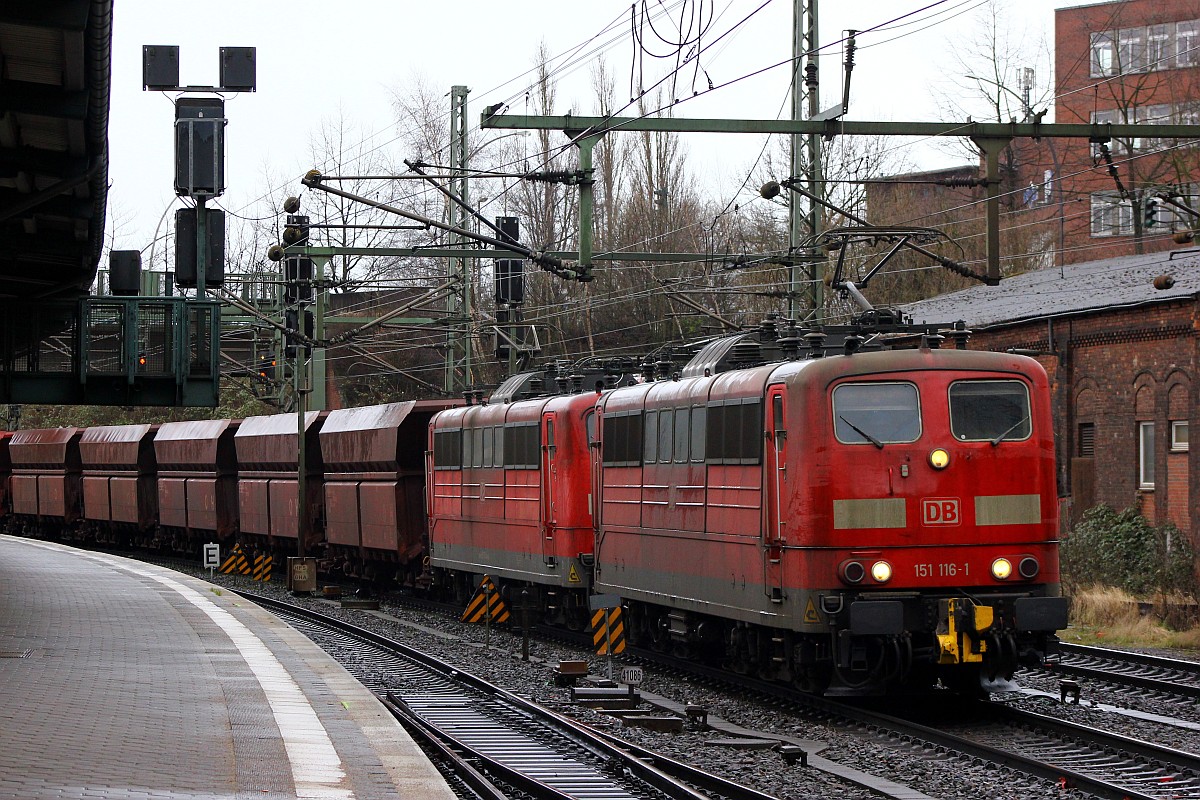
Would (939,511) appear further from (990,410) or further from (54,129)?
(54,129)

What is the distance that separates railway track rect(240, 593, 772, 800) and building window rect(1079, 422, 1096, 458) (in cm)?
1607

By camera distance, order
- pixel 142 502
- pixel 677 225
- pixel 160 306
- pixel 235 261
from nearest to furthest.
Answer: pixel 160 306, pixel 142 502, pixel 677 225, pixel 235 261

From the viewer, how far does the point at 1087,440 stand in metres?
31.6

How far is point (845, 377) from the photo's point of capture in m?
14.1

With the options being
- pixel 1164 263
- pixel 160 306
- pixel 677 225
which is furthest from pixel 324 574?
pixel 677 225

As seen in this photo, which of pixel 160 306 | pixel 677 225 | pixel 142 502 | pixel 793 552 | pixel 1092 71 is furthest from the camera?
pixel 1092 71

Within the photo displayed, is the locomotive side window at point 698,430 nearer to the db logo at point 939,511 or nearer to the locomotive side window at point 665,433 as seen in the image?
the locomotive side window at point 665,433

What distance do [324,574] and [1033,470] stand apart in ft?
82.2

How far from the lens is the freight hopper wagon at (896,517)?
13609 mm

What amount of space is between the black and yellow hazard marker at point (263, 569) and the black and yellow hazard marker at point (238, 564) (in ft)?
1.48

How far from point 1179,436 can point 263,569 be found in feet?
67.7

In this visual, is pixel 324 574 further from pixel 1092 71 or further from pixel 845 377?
pixel 1092 71

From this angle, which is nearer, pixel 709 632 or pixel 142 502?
pixel 709 632

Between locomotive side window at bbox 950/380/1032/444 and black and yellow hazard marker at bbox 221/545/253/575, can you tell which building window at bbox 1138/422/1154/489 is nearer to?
locomotive side window at bbox 950/380/1032/444
